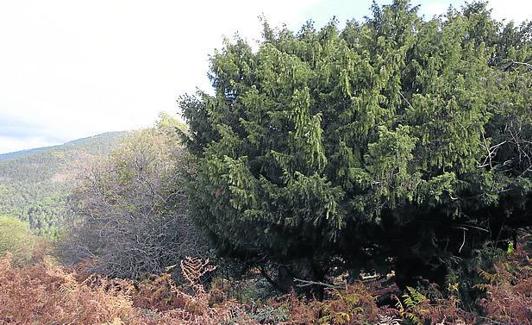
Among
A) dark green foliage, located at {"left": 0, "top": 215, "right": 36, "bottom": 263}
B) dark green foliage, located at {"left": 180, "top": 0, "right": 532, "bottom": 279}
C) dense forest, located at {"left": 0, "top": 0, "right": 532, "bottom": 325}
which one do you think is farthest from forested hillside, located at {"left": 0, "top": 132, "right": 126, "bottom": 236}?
dark green foliage, located at {"left": 180, "top": 0, "right": 532, "bottom": 279}

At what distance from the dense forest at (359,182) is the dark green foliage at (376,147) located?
0.10 feet

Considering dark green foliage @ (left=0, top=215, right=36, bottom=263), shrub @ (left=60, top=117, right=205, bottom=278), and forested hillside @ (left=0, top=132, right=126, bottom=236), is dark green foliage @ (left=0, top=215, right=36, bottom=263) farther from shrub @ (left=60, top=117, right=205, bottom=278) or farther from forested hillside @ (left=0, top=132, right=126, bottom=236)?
shrub @ (left=60, top=117, right=205, bottom=278)

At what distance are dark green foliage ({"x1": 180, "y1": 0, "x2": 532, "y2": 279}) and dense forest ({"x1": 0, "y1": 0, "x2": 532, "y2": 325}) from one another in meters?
0.03

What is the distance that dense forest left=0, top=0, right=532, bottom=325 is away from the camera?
6.08m

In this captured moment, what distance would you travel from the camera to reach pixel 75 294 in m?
5.41

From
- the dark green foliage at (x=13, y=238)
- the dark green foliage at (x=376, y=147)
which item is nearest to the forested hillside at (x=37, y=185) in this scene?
the dark green foliage at (x=13, y=238)

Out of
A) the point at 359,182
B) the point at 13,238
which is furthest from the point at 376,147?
the point at 13,238

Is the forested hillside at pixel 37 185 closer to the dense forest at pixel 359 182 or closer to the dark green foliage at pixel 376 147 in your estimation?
the dense forest at pixel 359 182

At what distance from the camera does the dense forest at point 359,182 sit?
6.08 metres

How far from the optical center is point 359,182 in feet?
20.3

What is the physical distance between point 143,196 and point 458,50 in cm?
871

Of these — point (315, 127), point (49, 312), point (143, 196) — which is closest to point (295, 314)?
point (315, 127)

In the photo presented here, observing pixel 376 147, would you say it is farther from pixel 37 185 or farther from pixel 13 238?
pixel 37 185

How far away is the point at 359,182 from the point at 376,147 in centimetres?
57
